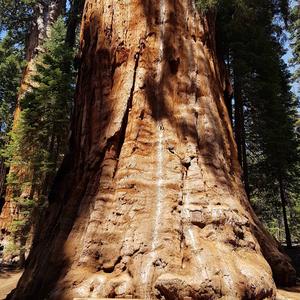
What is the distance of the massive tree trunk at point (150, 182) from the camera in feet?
16.0

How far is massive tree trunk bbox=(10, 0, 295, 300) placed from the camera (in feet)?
16.0

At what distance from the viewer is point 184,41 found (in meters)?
7.50

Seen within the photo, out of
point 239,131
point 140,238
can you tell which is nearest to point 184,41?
point 140,238

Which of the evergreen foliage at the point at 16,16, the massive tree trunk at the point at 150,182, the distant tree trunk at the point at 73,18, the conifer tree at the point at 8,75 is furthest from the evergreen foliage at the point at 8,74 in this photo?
the massive tree trunk at the point at 150,182

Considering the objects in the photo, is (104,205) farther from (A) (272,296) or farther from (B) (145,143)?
(A) (272,296)

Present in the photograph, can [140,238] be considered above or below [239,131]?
below

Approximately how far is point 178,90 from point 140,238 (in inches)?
118

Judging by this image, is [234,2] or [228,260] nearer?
[228,260]

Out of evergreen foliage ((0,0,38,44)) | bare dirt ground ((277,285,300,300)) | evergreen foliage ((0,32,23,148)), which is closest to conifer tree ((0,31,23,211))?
evergreen foliage ((0,32,23,148))

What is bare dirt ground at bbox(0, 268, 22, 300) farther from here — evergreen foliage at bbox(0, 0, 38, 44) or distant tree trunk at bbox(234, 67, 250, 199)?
evergreen foliage at bbox(0, 0, 38, 44)

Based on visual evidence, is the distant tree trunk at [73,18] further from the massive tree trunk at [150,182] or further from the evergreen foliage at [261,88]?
the massive tree trunk at [150,182]

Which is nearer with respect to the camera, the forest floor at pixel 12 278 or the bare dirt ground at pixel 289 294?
the bare dirt ground at pixel 289 294

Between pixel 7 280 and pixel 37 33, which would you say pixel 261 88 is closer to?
pixel 7 280

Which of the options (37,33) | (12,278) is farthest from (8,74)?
(12,278)
